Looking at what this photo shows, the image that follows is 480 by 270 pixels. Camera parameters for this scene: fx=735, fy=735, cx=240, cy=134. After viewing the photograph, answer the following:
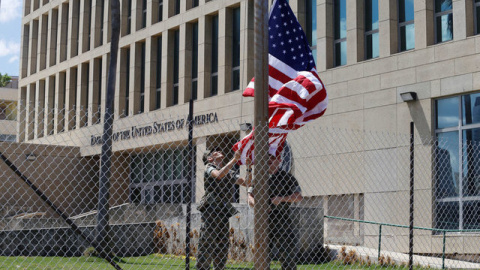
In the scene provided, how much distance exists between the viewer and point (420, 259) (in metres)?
14.9

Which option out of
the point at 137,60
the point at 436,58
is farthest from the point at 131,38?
the point at 436,58

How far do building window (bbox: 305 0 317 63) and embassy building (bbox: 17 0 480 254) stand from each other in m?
0.03

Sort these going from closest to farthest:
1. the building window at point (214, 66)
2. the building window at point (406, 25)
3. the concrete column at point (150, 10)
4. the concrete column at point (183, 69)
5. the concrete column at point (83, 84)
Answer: the building window at point (406, 25)
the building window at point (214, 66)
the concrete column at point (183, 69)
the concrete column at point (150, 10)
the concrete column at point (83, 84)

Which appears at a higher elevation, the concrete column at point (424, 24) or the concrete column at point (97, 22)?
the concrete column at point (97, 22)

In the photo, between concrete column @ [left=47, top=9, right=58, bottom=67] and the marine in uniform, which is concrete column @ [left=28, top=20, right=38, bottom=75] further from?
the marine in uniform

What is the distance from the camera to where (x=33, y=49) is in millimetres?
42406

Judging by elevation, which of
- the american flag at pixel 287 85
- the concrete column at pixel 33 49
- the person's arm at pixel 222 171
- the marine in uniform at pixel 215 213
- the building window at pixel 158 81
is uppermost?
the concrete column at pixel 33 49

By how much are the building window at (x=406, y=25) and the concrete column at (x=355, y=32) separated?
1.26 meters

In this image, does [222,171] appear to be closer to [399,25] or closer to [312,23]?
[399,25]

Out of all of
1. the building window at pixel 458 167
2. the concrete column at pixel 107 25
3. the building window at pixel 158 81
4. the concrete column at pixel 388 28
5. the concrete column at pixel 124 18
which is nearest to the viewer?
the building window at pixel 458 167

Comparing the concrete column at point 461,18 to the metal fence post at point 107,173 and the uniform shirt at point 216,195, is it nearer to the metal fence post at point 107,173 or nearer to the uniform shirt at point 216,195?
the metal fence post at point 107,173

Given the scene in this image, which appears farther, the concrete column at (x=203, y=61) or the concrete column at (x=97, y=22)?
the concrete column at (x=97, y=22)

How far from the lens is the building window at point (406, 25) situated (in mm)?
21203

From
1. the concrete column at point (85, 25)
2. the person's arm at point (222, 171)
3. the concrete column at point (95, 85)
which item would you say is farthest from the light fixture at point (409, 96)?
the concrete column at point (85, 25)
